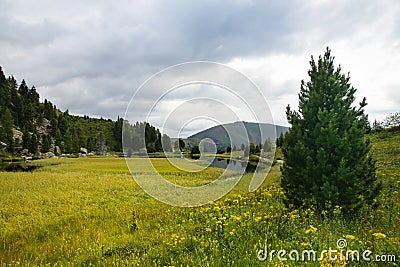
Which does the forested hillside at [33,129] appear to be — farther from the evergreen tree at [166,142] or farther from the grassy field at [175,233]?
the evergreen tree at [166,142]

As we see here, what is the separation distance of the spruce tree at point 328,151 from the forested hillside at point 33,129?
361ft

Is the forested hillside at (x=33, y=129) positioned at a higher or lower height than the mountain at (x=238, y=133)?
higher

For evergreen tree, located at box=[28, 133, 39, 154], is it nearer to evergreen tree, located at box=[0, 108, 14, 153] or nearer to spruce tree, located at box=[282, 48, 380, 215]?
evergreen tree, located at box=[0, 108, 14, 153]

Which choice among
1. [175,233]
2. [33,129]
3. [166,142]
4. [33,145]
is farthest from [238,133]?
[33,129]

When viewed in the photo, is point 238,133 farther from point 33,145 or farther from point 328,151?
Result: point 33,145

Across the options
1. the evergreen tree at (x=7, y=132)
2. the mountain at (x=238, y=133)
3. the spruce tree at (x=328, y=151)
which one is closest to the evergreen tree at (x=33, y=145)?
the evergreen tree at (x=7, y=132)

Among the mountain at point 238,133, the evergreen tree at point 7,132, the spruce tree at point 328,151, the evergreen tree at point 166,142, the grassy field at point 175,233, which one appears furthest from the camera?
the evergreen tree at point 7,132

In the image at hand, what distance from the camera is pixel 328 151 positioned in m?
8.62

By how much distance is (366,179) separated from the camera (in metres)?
8.73

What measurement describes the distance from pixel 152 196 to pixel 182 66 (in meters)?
10.8

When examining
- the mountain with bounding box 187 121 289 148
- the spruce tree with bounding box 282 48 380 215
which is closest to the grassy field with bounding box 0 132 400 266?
the spruce tree with bounding box 282 48 380 215

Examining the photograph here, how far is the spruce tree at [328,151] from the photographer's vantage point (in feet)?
27.0

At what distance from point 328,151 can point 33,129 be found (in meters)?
133

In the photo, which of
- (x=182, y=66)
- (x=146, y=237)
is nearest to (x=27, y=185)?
(x=146, y=237)
